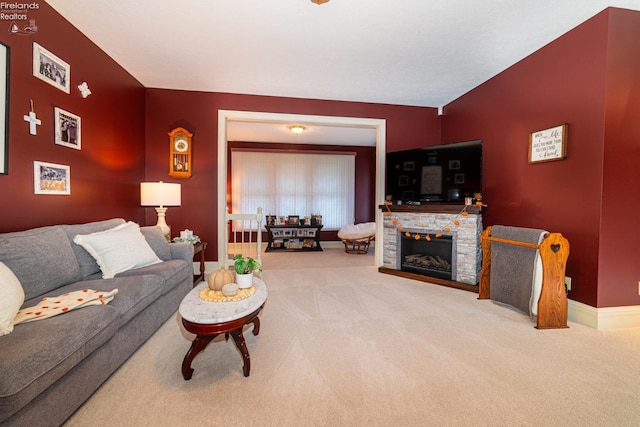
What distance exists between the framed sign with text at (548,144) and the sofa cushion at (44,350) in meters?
3.87

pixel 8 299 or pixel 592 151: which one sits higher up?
pixel 592 151

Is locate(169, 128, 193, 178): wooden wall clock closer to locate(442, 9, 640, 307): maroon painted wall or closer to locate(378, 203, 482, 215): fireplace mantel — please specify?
locate(378, 203, 482, 215): fireplace mantel

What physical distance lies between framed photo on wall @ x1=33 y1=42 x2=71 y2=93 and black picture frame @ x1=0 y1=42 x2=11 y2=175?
0.23 m

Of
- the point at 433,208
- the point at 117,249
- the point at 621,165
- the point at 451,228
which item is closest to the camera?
the point at 117,249

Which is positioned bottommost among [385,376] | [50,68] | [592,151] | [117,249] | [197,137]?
[385,376]

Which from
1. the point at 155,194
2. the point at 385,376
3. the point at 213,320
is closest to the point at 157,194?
the point at 155,194

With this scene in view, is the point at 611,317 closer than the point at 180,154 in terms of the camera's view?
Yes

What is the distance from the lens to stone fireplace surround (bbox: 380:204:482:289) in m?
3.35

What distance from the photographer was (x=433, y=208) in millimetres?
3641

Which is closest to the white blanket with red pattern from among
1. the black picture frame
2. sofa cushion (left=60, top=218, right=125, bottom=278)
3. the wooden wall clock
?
sofa cushion (left=60, top=218, right=125, bottom=278)

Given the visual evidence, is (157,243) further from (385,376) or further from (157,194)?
(385,376)

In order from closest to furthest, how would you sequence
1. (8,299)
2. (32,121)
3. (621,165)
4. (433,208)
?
(8,299), (32,121), (621,165), (433,208)

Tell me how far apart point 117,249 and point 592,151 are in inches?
163

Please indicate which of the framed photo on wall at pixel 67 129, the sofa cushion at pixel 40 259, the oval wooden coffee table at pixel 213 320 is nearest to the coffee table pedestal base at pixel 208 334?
the oval wooden coffee table at pixel 213 320
